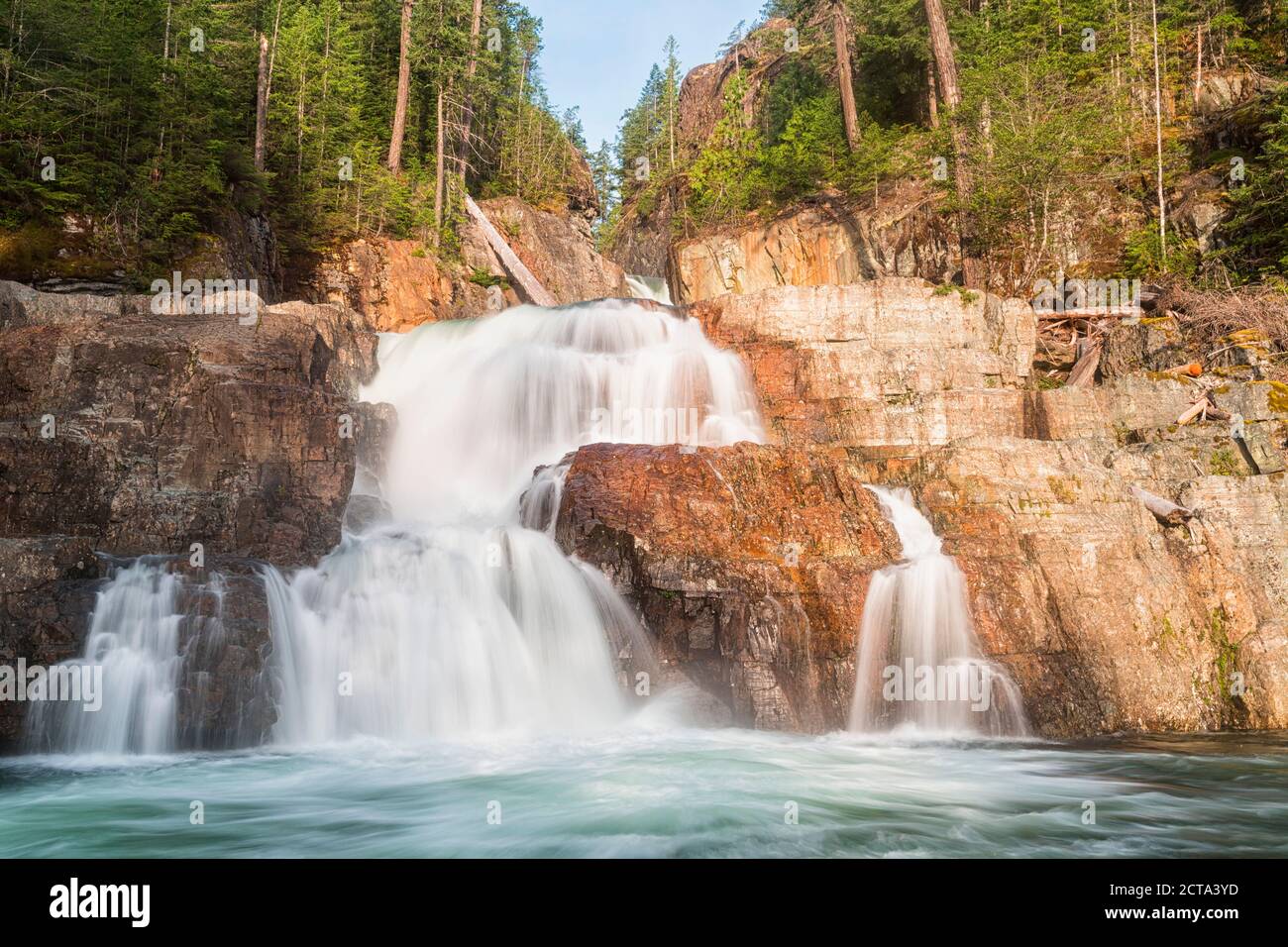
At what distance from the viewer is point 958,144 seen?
82.4 feet

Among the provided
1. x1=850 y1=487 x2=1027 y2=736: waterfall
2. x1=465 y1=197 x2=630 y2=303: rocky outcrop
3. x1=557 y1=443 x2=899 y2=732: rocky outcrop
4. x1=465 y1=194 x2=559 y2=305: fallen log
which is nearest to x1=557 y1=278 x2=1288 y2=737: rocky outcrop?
x1=557 y1=443 x2=899 y2=732: rocky outcrop

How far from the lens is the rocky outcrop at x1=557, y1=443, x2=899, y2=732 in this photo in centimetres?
1173

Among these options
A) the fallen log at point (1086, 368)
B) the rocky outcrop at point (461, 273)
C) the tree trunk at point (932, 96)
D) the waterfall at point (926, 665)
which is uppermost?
the tree trunk at point (932, 96)

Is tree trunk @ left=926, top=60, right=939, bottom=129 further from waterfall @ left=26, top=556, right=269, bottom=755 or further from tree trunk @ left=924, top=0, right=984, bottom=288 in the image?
waterfall @ left=26, top=556, right=269, bottom=755

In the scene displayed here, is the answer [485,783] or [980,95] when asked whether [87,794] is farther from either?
[980,95]

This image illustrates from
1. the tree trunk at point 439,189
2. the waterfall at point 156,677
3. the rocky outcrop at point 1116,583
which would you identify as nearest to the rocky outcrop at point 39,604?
the waterfall at point 156,677

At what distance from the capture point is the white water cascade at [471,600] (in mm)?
11305

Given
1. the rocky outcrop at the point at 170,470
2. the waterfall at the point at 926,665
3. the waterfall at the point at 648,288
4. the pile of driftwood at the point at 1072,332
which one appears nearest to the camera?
the rocky outcrop at the point at 170,470

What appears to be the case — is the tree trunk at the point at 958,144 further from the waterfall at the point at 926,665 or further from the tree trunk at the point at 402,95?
the tree trunk at the point at 402,95

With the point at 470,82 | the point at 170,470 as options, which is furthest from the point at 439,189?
the point at 170,470

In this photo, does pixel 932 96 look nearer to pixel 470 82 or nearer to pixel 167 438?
pixel 470 82

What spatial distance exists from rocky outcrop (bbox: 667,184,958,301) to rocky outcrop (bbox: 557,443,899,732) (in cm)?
1535

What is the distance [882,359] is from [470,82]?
874 inches

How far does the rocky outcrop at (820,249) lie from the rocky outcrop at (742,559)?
1535 cm
